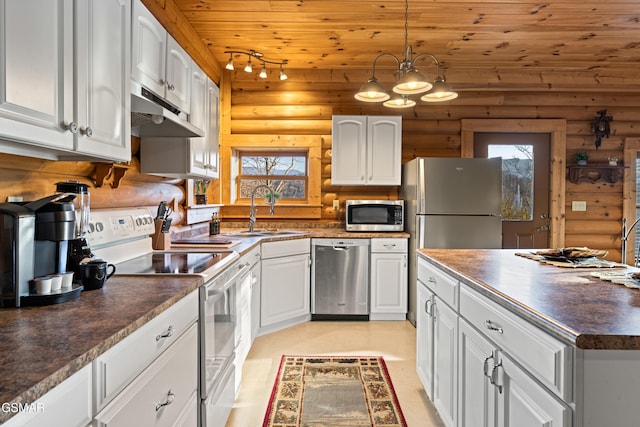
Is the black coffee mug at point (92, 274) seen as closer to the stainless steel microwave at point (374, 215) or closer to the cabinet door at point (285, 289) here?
the cabinet door at point (285, 289)

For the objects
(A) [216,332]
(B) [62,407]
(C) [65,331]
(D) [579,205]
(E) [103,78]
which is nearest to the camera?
(B) [62,407]

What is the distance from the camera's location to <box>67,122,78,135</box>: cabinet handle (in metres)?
1.23

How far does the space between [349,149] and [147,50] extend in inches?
95.1

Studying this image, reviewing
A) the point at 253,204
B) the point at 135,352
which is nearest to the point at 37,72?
the point at 135,352

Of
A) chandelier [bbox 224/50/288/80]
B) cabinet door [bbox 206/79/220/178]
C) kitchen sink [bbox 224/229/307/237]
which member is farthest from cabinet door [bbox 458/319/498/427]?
chandelier [bbox 224/50/288/80]

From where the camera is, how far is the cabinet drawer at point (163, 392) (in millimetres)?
942

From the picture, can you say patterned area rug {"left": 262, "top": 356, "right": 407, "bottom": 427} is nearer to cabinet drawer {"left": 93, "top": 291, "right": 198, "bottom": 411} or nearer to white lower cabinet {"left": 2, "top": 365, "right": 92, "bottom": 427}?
cabinet drawer {"left": 93, "top": 291, "right": 198, "bottom": 411}

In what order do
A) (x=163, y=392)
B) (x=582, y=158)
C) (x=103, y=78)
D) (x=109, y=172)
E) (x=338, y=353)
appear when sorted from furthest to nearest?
1. (x=582, y=158)
2. (x=338, y=353)
3. (x=109, y=172)
4. (x=103, y=78)
5. (x=163, y=392)

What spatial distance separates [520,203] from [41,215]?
450 centimetres

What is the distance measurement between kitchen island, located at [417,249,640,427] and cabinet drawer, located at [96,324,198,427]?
3.57 ft

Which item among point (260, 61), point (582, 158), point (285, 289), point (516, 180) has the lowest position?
point (285, 289)

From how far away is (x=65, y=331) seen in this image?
2.99ft

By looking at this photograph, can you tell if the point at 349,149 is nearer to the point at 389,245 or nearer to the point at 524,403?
the point at 389,245

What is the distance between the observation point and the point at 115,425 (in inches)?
35.8
